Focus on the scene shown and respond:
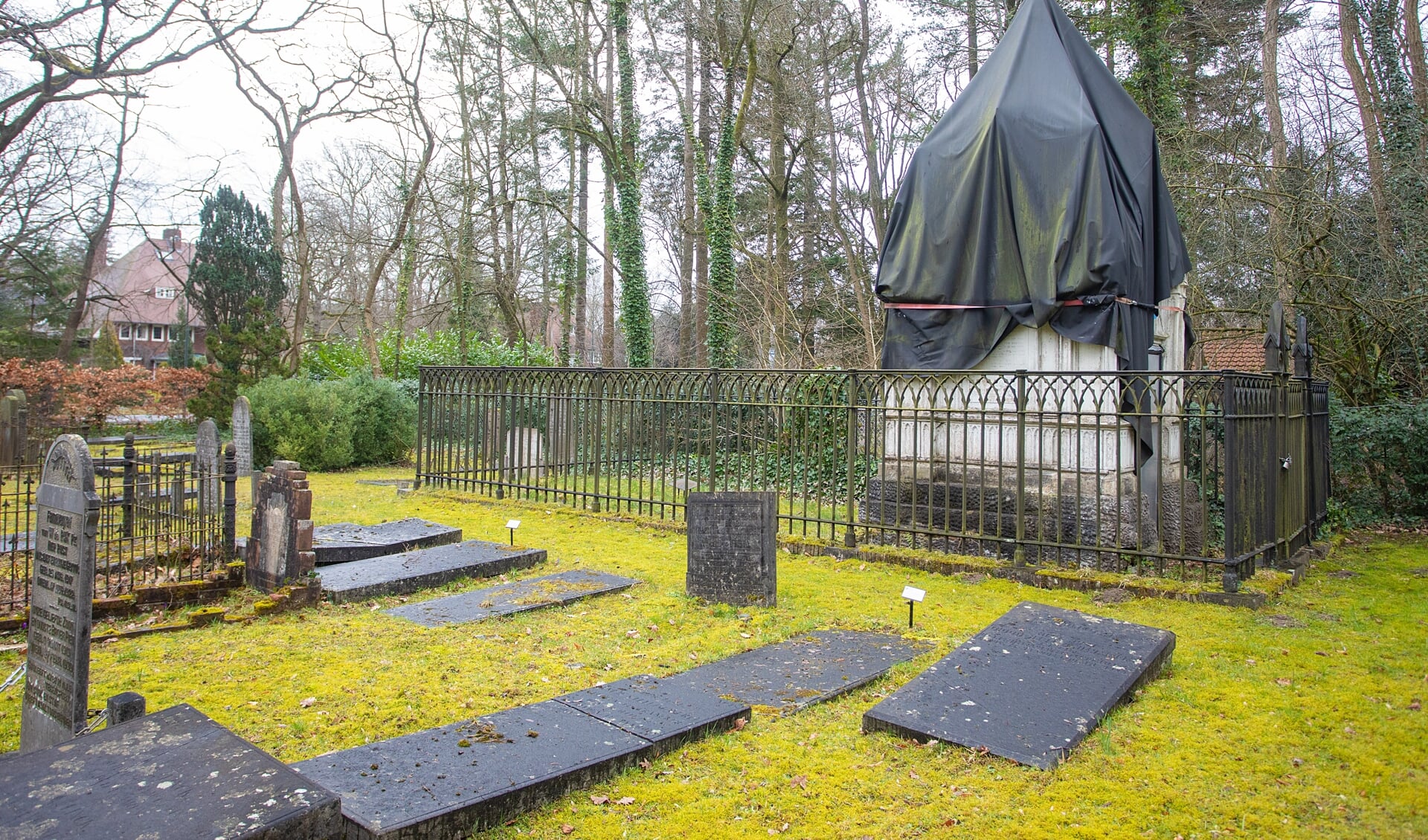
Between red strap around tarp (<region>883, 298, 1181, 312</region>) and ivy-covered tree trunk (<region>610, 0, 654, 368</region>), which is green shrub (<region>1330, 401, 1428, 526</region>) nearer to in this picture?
red strap around tarp (<region>883, 298, 1181, 312</region>)

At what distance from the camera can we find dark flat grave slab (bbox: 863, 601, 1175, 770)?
373 cm

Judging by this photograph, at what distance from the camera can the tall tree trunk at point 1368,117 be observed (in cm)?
1188

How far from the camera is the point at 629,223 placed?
65.4 feet

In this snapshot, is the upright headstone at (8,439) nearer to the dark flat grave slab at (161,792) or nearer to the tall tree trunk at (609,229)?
the tall tree trunk at (609,229)

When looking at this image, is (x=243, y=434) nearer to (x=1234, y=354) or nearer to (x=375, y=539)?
(x=375, y=539)

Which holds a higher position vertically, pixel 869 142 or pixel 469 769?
pixel 869 142

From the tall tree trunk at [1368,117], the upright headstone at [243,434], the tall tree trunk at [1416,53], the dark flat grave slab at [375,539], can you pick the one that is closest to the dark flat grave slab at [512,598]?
the dark flat grave slab at [375,539]

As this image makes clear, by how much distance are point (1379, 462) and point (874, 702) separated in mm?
9689

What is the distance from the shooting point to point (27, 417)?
15.4m

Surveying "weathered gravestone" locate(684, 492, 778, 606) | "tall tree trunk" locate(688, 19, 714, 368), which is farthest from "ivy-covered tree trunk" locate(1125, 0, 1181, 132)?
"weathered gravestone" locate(684, 492, 778, 606)

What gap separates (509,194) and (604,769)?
2304 centimetres

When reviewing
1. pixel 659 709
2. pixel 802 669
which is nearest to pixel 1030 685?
pixel 802 669

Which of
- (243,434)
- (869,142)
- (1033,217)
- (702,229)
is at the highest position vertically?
(869,142)

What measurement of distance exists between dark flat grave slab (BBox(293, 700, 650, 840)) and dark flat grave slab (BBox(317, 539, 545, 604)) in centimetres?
323
